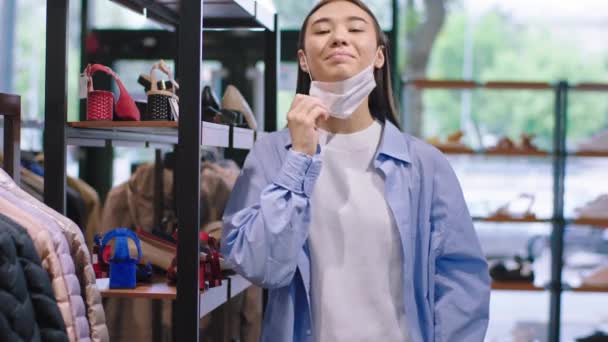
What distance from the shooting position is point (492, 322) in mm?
7793

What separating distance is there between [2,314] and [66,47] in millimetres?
983

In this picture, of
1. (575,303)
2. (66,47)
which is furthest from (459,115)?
(66,47)

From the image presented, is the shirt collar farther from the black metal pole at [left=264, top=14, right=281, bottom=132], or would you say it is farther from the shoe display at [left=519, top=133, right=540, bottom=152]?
the shoe display at [left=519, top=133, right=540, bottom=152]

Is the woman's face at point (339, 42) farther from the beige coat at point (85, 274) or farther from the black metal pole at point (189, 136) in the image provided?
the beige coat at point (85, 274)

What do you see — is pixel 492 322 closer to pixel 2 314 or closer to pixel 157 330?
pixel 157 330

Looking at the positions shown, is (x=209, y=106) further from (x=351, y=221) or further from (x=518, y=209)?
(x=518, y=209)

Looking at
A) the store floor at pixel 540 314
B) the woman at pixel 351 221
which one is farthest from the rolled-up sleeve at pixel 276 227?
the store floor at pixel 540 314

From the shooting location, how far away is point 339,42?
216cm

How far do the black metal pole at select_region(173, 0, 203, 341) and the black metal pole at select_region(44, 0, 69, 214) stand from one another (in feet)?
1.16

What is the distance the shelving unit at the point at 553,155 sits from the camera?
5762 mm

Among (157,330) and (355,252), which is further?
(157,330)

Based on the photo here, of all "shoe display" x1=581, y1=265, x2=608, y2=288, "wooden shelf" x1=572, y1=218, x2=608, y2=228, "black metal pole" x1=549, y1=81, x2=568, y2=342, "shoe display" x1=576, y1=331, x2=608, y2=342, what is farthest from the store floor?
"wooden shelf" x1=572, y1=218, x2=608, y2=228

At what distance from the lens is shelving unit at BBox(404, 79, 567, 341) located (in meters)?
5.76

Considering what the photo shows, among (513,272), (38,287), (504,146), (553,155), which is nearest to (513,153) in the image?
(504,146)
